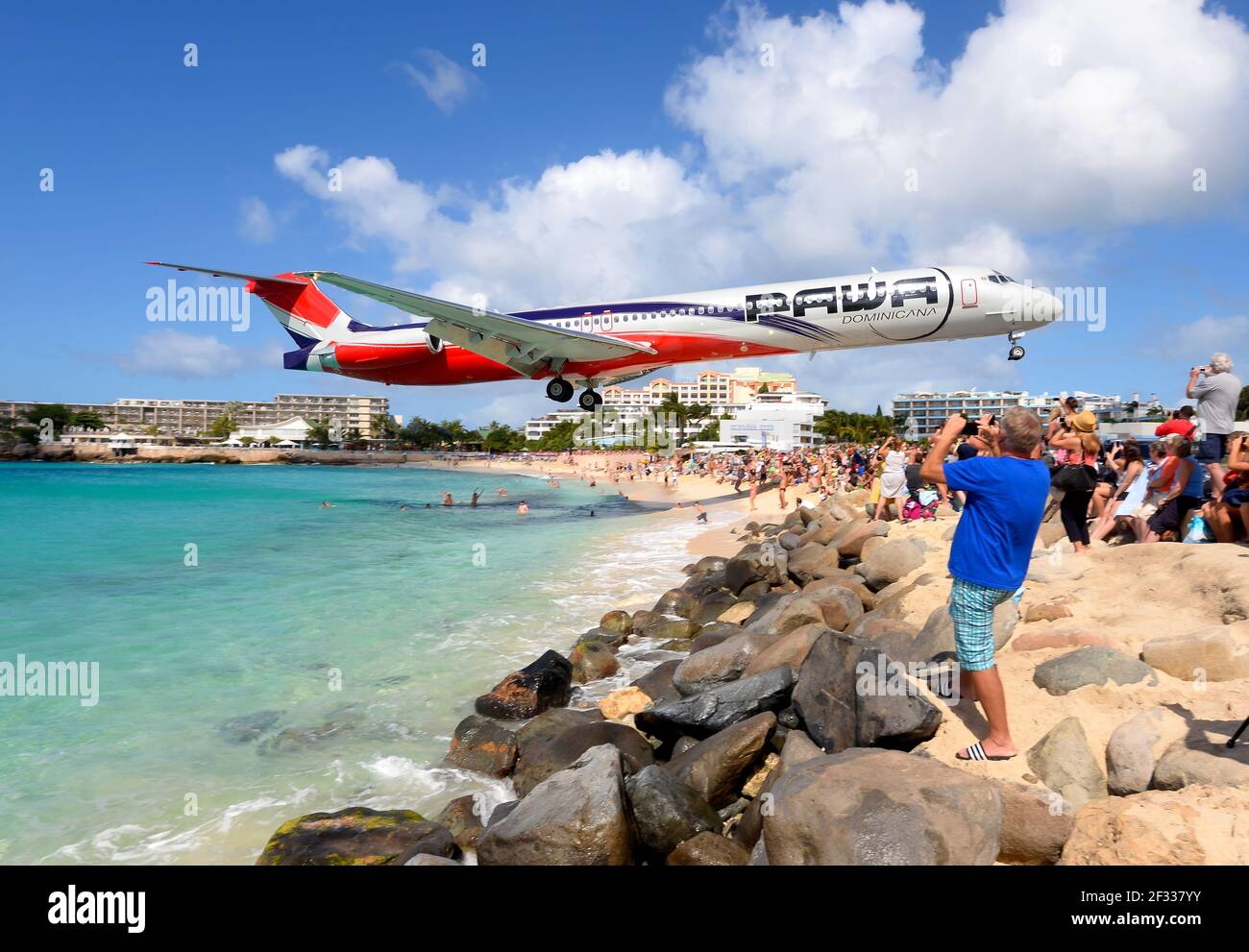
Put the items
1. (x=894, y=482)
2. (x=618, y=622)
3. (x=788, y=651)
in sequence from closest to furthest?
1. (x=788, y=651)
2. (x=618, y=622)
3. (x=894, y=482)

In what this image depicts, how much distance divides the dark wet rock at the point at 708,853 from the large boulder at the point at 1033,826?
153 centimetres

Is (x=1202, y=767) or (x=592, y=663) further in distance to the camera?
(x=592, y=663)

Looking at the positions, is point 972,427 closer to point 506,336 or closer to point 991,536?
point 991,536

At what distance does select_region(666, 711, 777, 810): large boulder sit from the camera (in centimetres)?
502

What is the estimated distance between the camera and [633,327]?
2241 cm

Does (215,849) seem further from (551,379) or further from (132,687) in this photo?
(551,379)

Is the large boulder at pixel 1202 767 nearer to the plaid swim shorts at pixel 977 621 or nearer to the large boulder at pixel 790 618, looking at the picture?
the plaid swim shorts at pixel 977 621

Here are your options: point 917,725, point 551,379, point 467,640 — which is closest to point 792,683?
point 917,725

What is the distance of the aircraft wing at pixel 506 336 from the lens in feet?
64.3

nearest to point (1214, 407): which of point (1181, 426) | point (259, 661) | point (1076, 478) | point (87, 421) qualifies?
point (1181, 426)

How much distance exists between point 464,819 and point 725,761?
2303 mm

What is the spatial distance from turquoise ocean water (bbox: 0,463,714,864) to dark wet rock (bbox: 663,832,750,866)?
8.69 feet

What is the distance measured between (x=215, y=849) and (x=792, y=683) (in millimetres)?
5365

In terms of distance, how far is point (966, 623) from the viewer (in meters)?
4.16
